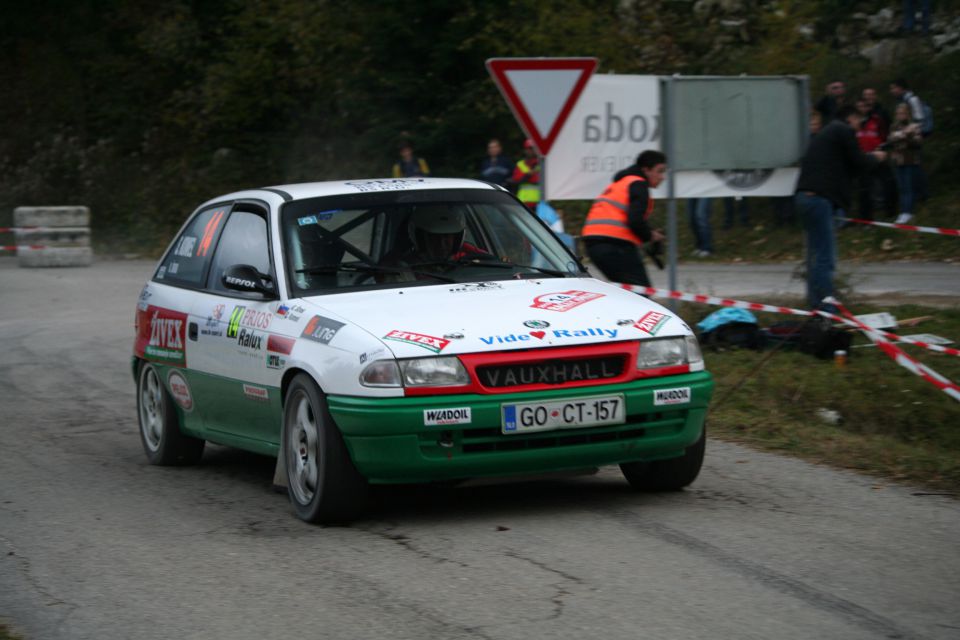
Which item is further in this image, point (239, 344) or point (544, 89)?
point (544, 89)

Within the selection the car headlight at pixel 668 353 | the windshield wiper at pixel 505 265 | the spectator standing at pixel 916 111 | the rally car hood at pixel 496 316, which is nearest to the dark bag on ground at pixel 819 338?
the windshield wiper at pixel 505 265

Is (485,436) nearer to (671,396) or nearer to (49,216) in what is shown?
(671,396)

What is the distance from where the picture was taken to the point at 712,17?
28.6m

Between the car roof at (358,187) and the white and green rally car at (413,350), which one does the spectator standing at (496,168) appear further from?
the car roof at (358,187)

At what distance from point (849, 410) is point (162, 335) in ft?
15.0

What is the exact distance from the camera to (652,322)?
661 centimetres

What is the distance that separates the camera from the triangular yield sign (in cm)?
1156

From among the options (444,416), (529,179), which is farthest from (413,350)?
(529,179)

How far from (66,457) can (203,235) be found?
65.6 inches

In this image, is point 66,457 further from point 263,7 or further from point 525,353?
point 263,7

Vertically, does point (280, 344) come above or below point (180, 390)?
above

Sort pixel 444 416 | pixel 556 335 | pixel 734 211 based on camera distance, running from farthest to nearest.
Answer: pixel 734 211, pixel 556 335, pixel 444 416

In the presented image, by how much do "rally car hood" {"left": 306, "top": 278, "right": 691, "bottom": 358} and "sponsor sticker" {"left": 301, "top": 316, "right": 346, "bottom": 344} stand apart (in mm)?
46

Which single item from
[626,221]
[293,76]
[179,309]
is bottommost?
[179,309]
